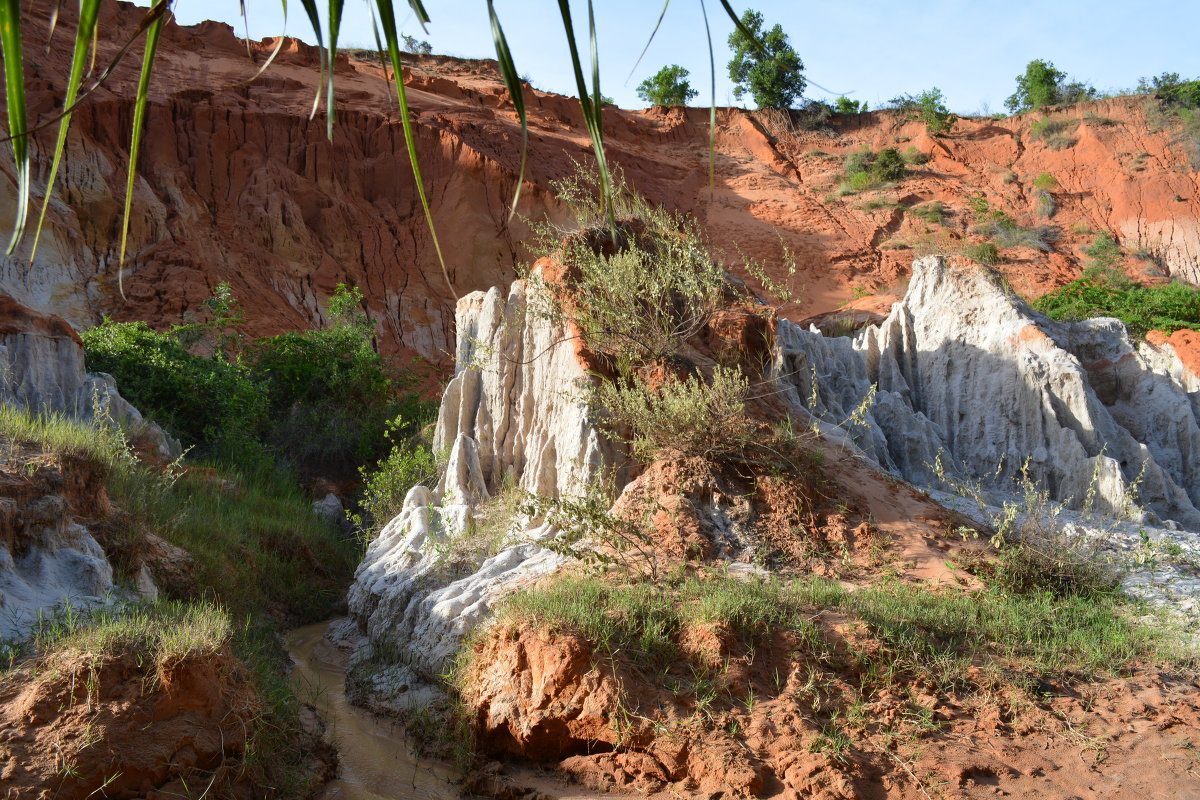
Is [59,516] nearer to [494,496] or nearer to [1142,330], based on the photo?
[494,496]

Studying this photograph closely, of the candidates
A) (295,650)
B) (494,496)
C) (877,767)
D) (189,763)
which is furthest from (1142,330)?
(189,763)

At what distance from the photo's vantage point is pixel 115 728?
13.7 ft

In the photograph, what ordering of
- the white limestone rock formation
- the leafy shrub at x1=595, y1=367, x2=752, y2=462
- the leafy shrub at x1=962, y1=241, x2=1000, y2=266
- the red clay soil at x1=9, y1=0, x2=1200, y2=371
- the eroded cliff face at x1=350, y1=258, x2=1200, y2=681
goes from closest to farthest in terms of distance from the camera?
the white limestone rock formation
the eroded cliff face at x1=350, y1=258, x2=1200, y2=681
the leafy shrub at x1=595, y1=367, x2=752, y2=462
the red clay soil at x1=9, y1=0, x2=1200, y2=371
the leafy shrub at x1=962, y1=241, x2=1000, y2=266

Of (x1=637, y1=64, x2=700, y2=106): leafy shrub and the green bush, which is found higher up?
(x1=637, y1=64, x2=700, y2=106): leafy shrub

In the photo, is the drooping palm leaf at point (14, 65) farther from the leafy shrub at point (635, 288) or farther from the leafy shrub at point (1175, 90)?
the leafy shrub at point (1175, 90)

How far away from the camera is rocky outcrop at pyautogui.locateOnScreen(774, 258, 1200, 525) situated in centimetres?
958

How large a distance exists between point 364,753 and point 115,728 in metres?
1.85

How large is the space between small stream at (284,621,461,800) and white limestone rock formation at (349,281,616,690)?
303mm

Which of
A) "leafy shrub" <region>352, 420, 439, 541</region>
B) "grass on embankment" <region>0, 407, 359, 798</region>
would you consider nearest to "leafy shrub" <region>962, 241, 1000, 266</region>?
"leafy shrub" <region>352, 420, 439, 541</region>

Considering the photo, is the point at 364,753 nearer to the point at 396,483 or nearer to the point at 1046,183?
the point at 396,483

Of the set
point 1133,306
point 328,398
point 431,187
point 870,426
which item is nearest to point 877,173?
point 1133,306

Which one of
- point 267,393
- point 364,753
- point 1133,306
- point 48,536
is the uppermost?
point 1133,306

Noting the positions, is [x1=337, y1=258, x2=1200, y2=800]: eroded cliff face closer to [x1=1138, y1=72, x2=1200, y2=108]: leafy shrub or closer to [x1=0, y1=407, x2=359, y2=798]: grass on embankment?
[x1=0, y1=407, x2=359, y2=798]: grass on embankment

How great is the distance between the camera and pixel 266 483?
37.6ft
